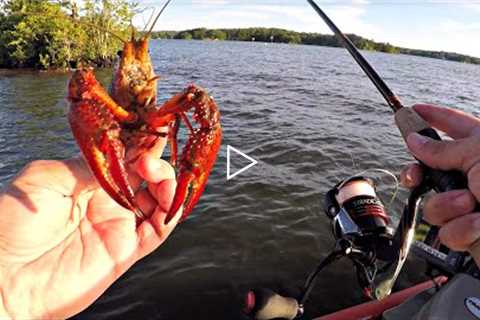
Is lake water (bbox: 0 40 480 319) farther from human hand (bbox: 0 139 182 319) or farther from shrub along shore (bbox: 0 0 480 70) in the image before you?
shrub along shore (bbox: 0 0 480 70)

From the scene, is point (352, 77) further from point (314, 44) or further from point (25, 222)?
point (314, 44)

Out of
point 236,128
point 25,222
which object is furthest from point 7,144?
point 25,222

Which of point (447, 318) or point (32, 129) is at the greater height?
point (447, 318)

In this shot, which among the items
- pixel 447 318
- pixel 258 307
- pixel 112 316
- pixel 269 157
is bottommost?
pixel 112 316

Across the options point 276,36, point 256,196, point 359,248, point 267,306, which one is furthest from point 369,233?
point 276,36

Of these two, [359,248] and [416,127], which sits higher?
[416,127]

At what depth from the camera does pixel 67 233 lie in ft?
8.70

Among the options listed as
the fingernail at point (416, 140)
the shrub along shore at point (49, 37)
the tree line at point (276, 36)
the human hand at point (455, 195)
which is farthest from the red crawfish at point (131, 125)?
the tree line at point (276, 36)

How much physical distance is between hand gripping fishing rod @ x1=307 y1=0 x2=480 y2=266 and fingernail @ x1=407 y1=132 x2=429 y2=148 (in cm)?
10

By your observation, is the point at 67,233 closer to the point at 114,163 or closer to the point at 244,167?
the point at 114,163

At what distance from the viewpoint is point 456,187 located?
5.76 feet

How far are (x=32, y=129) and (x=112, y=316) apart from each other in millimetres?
12022

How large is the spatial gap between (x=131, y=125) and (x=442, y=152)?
2.01 m

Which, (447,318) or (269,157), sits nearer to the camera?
(447,318)
